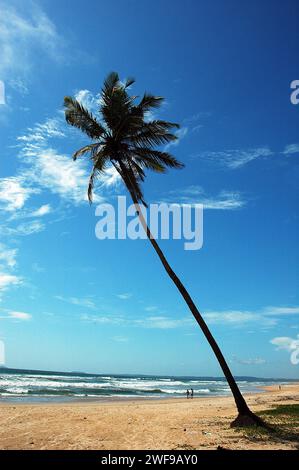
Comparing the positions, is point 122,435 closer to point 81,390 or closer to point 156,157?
point 156,157

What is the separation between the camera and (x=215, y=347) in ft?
44.4

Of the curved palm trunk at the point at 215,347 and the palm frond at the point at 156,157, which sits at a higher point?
the palm frond at the point at 156,157

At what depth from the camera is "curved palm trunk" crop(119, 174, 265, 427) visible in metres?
12.8

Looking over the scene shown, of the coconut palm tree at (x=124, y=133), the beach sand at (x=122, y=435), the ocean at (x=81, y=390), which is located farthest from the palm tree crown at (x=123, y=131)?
the ocean at (x=81, y=390)

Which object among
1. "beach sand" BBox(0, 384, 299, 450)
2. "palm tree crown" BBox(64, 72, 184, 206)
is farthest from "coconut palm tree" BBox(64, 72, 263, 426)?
"beach sand" BBox(0, 384, 299, 450)

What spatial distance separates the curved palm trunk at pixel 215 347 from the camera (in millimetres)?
12766

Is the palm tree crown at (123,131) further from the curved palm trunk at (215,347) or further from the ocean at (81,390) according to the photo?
A: the ocean at (81,390)

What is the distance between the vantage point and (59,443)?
1088cm

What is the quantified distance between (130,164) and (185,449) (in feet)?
34.9

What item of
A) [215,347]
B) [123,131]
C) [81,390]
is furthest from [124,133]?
[81,390]

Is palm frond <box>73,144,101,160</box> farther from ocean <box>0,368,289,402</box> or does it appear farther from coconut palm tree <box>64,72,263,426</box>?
ocean <box>0,368,289,402</box>
